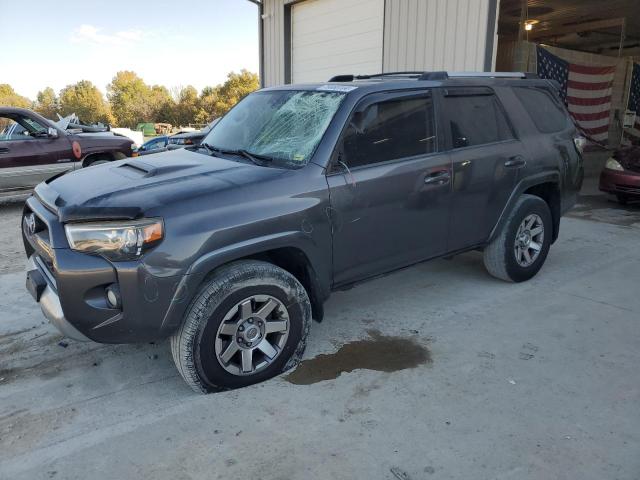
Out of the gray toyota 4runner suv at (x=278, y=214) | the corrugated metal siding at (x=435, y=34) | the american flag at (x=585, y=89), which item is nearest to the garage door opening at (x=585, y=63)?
the american flag at (x=585, y=89)

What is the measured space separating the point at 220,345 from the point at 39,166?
705 centimetres

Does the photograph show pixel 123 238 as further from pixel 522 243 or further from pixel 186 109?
pixel 186 109

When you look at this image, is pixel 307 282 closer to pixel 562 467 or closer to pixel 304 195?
pixel 304 195

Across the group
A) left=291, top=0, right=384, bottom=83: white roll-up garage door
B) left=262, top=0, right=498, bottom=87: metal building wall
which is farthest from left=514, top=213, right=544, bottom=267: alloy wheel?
left=291, top=0, right=384, bottom=83: white roll-up garage door

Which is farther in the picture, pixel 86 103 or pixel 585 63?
pixel 86 103

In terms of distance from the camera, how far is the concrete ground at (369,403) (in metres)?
2.47

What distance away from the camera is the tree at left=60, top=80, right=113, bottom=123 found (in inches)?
3345

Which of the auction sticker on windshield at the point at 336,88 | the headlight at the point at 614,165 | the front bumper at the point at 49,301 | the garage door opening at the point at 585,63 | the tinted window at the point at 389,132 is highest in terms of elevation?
the garage door opening at the point at 585,63

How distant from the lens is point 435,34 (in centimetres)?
900

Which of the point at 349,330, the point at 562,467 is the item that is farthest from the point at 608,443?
the point at 349,330

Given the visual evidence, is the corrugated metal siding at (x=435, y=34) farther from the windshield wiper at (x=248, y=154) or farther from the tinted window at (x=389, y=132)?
the windshield wiper at (x=248, y=154)

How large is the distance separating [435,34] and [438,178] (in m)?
6.16

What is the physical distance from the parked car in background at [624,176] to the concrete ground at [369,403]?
16.0ft

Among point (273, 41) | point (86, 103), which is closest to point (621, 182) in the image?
point (273, 41)
